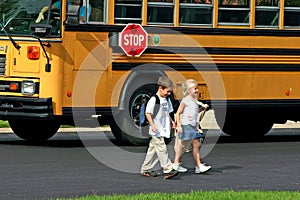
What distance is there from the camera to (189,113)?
539 inches

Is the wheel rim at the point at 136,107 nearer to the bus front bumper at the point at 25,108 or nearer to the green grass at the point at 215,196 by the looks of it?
the bus front bumper at the point at 25,108

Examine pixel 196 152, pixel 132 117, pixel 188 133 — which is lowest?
pixel 196 152

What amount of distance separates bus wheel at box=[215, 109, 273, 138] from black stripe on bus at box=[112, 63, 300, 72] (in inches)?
59.8

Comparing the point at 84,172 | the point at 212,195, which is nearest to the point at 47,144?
the point at 84,172

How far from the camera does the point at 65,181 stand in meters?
12.6

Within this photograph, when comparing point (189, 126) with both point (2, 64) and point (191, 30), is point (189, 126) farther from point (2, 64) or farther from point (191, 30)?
point (2, 64)

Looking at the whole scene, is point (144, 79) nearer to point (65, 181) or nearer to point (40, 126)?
point (40, 126)

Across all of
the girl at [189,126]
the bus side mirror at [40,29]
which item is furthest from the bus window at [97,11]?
the girl at [189,126]

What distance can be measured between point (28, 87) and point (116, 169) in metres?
2.74

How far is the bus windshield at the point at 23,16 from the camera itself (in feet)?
53.3

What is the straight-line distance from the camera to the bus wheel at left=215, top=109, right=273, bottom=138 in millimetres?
19422

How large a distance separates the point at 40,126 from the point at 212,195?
22.7 feet

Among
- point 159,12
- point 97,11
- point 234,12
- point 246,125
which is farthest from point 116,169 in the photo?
point 246,125

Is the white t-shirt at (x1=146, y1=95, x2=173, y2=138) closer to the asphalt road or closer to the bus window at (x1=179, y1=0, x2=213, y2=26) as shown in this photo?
the asphalt road
